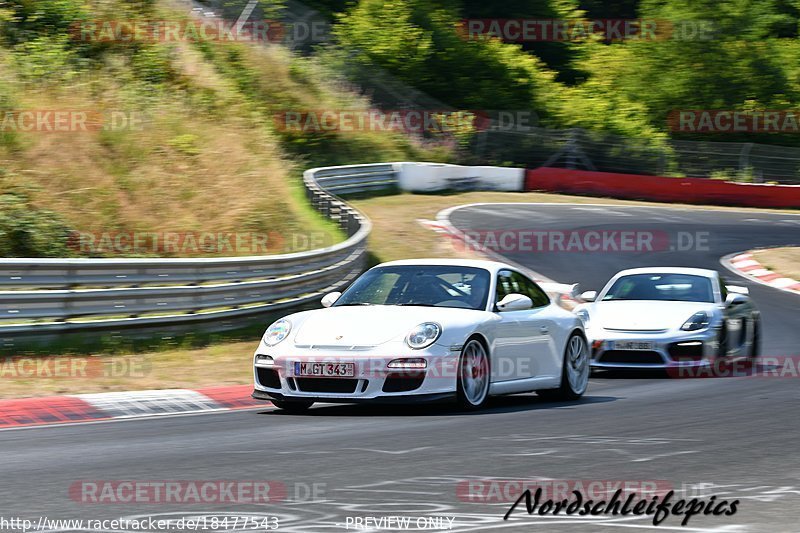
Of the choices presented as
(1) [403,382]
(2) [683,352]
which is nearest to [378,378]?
(1) [403,382]

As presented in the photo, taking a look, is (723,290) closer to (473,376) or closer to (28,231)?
(473,376)

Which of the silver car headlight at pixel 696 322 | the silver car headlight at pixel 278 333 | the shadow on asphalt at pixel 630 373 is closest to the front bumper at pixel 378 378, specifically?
the silver car headlight at pixel 278 333

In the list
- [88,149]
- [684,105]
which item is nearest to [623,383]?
[88,149]

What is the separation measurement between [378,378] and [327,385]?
0.39 m

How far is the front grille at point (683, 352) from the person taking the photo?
508 inches

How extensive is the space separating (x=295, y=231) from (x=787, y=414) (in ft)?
41.4

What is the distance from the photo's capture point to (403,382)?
9.02 metres

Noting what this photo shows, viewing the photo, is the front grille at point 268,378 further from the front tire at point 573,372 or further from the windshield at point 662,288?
the windshield at point 662,288

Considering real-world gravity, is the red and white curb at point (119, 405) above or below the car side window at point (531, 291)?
below

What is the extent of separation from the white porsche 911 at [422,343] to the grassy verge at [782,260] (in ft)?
45.3

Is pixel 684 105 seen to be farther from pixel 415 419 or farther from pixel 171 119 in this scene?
pixel 415 419

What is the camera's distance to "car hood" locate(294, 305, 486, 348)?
29.9ft

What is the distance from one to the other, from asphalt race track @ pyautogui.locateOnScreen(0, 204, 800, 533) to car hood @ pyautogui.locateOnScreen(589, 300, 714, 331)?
1.52 metres

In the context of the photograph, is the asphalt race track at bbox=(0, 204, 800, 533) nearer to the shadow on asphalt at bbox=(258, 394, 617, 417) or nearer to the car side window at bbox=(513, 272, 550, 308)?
the shadow on asphalt at bbox=(258, 394, 617, 417)
